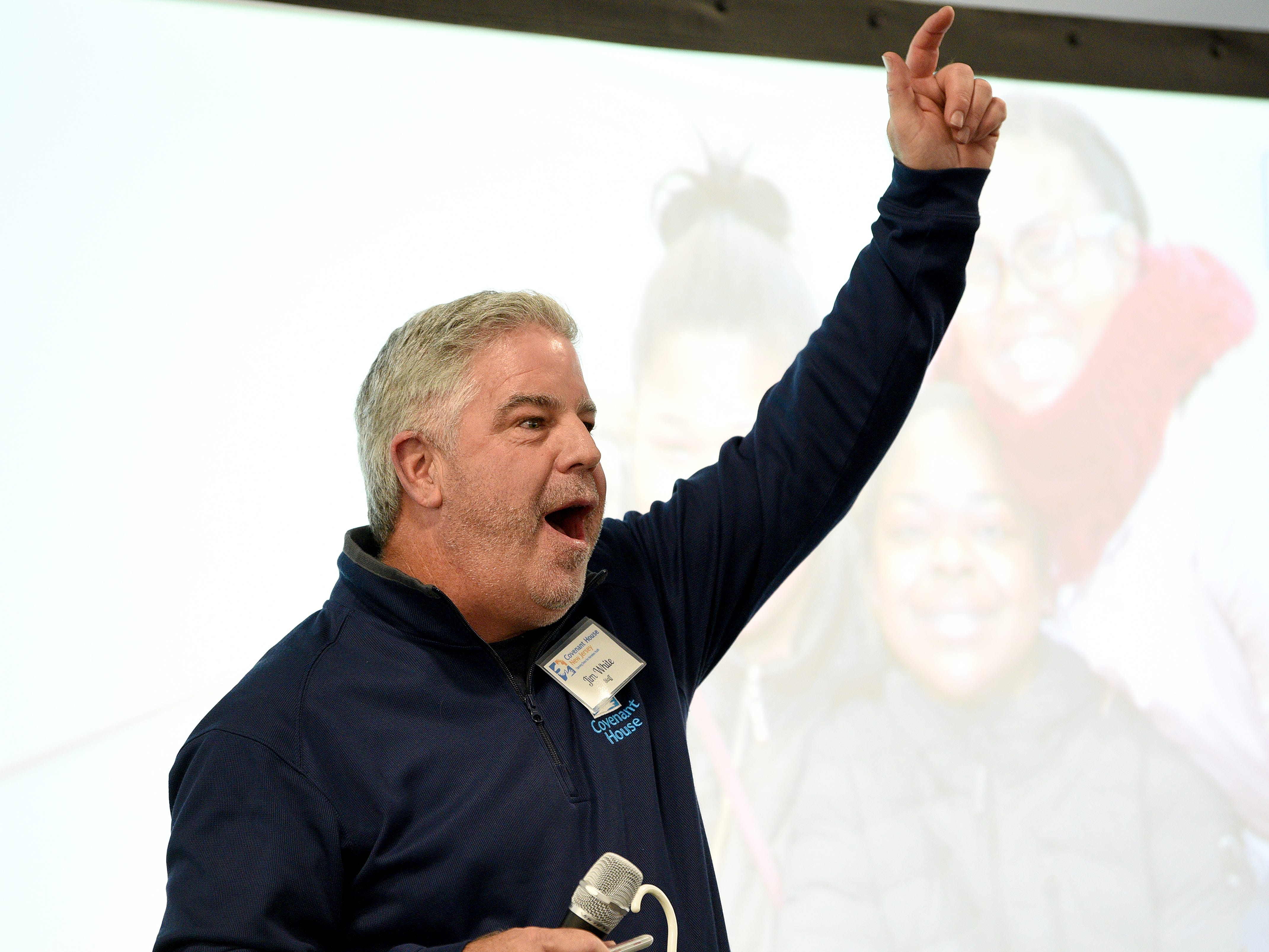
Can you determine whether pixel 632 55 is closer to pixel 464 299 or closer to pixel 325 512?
pixel 325 512

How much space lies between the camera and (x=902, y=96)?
4.71 ft

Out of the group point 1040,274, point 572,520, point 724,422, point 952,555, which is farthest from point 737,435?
point 572,520

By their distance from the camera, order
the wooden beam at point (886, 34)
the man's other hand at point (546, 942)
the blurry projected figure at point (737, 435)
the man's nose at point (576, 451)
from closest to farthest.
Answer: the man's other hand at point (546, 942) → the man's nose at point (576, 451) → the blurry projected figure at point (737, 435) → the wooden beam at point (886, 34)

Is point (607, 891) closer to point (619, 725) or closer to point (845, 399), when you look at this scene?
point (619, 725)

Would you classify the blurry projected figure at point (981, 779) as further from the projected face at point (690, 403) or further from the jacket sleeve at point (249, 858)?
the jacket sleeve at point (249, 858)

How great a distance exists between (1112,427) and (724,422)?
109 cm

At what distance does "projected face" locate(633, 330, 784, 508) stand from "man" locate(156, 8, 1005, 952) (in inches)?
39.9

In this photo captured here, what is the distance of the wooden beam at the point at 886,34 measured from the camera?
8.87 feet

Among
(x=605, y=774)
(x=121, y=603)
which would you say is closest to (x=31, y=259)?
(x=121, y=603)

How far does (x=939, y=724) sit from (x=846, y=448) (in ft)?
4.88

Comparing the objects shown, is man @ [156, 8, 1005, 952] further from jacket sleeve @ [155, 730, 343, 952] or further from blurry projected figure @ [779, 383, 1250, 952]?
blurry projected figure @ [779, 383, 1250, 952]

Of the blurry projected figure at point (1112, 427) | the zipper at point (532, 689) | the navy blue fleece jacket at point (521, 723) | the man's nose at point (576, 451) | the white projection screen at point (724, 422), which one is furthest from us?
the blurry projected figure at point (1112, 427)

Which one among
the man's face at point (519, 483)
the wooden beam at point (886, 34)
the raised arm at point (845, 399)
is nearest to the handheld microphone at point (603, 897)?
the man's face at point (519, 483)

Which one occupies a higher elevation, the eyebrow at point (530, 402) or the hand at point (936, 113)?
the hand at point (936, 113)
